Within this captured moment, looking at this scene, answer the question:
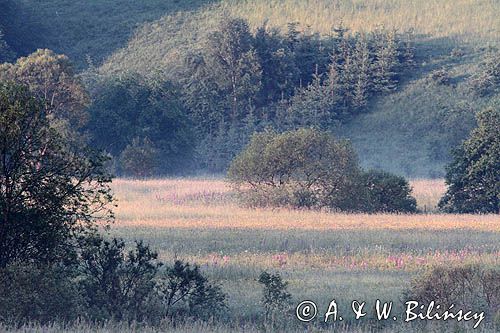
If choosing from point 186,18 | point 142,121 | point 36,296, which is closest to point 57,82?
point 142,121

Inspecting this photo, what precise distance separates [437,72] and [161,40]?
86.5 feet

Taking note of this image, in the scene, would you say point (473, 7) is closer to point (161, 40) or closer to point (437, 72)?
point (437, 72)

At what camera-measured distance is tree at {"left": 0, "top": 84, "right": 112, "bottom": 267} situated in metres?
14.0

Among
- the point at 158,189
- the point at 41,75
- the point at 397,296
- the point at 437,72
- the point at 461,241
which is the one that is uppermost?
the point at 437,72

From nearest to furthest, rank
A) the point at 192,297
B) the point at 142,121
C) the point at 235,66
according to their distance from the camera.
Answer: the point at 192,297 < the point at 142,121 < the point at 235,66

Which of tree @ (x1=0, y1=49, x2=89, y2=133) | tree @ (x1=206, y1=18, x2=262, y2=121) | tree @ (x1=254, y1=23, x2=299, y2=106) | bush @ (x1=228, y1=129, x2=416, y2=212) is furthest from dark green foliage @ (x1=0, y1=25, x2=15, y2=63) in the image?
bush @ (x1=228, y1=129, x2=416, y2=212)

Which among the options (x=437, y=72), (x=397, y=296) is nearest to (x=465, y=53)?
(x=437, y=72)

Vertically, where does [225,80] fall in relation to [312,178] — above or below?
above

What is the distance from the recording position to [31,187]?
46.5 ft

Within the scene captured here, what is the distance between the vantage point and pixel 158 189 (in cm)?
4416

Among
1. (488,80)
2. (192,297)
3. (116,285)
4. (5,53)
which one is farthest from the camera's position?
(5,53)

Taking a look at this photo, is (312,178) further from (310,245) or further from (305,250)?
(305,250)

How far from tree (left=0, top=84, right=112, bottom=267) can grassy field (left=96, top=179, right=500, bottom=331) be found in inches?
111

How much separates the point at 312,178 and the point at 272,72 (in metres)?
38.5
